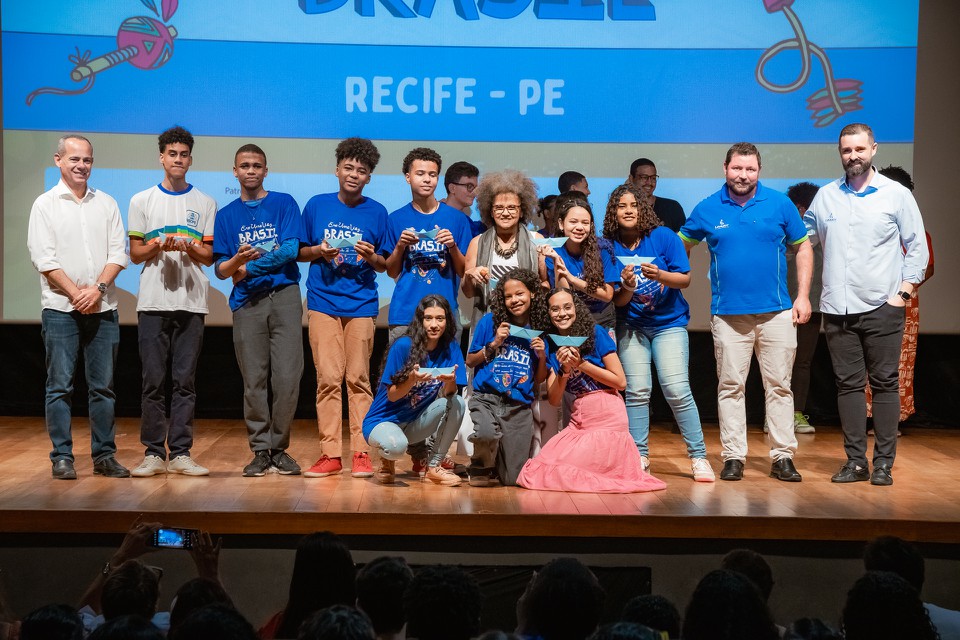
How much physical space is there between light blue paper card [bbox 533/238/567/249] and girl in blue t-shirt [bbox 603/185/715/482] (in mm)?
279

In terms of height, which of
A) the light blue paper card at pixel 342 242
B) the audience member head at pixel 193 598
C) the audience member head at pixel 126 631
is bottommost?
the audience member head at pixel 193 598

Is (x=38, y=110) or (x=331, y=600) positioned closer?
(x=331, y=600)

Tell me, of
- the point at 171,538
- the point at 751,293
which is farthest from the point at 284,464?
the point at 751,293

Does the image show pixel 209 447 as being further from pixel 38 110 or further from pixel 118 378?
pixel 38 110

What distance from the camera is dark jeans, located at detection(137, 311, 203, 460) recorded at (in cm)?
461

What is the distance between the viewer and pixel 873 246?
180 inches

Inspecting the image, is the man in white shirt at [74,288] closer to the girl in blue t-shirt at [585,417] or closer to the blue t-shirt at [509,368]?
the blue t-shirt at [509,368]

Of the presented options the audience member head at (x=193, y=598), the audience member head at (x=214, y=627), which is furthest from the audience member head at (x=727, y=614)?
the audience member head at (x=193, y=598)

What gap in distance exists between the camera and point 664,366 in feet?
15.4

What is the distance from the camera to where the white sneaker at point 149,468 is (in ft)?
15.0

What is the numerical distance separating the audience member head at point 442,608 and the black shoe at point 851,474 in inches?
118

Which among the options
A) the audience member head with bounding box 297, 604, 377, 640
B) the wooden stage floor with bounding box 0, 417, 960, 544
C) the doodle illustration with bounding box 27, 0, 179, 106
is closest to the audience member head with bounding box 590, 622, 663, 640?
the audience member head with bounding box 297, 604, 377, 640

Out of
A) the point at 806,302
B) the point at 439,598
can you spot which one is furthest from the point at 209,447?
the point at 439,598

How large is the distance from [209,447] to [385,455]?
4.95ft
